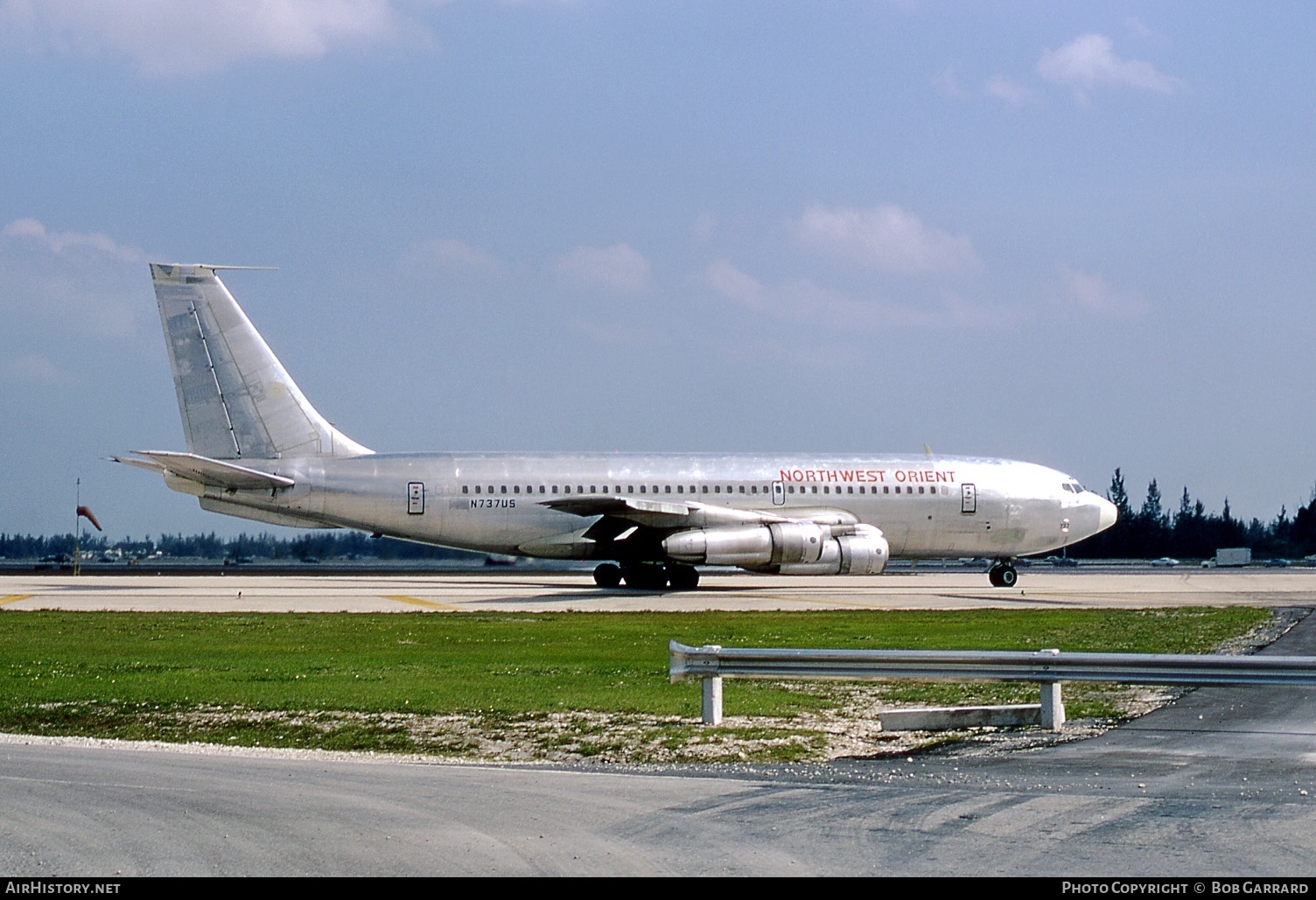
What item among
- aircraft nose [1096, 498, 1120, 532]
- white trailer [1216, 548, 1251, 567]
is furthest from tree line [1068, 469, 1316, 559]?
aircraft nose [1096, 498, 1120, 532]

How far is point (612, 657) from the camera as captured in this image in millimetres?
18906

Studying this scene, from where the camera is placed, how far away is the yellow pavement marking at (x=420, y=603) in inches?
1199

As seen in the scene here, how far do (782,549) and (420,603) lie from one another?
33.0 feet

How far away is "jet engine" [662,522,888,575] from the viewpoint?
3619 cm

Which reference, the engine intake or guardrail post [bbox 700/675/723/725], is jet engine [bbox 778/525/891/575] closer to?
the engine intake

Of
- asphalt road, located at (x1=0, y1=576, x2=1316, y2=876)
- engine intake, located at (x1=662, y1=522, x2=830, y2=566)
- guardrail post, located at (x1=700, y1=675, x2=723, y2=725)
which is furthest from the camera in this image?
engine intake, located at (x1=662, y1=522, x2=830, y2=566)

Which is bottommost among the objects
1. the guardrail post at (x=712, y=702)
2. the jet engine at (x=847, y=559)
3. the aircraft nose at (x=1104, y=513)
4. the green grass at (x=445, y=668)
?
the green grass at (x=445, y=668)

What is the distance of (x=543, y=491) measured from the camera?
39812 millimetres

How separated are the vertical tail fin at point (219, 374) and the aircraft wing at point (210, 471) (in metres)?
0.82

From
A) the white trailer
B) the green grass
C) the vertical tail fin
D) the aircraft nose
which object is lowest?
the white trailer

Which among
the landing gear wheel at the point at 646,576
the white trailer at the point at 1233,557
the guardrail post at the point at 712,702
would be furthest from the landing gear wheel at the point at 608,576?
the white trailer at the point at 1233,557

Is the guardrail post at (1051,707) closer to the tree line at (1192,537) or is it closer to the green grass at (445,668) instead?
Answer: the green grass at (445,668)

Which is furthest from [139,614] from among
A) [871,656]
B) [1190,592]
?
[1190,592]
